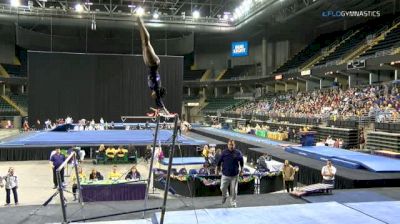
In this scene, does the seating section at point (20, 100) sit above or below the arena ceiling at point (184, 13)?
below

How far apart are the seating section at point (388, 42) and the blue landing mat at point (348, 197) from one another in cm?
1744

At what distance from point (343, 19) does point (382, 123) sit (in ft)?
69.3

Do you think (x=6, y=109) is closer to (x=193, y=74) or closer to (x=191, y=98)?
(x=191, y=98)

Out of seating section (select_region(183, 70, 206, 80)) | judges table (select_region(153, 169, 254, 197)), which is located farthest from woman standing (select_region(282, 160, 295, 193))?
seating section (select_region(183, 70, 206, 80))

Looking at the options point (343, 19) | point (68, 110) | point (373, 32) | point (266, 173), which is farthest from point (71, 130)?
point (343, 19)

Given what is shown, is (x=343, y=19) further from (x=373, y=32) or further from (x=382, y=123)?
(x=382, y=123)

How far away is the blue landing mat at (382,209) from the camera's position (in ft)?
21.9

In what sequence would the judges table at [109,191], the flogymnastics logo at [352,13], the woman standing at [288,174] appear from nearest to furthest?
1. the judges table at [109,191]
2. the woman standing at [288,174]
3. the flogymnastics logo at [352,13]

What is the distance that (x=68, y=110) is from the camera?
32.1 m

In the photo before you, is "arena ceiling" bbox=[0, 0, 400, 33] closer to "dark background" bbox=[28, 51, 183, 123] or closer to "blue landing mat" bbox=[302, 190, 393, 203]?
"dark background" bbox=[28, 51, 183, 123]

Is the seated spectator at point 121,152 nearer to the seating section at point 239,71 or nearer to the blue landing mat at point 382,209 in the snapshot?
the blue landing mat at point 382,209

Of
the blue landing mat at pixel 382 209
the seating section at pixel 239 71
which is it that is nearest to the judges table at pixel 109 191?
the blue landing mat at pixel 382 209

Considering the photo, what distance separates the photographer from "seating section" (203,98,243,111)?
1687 inches

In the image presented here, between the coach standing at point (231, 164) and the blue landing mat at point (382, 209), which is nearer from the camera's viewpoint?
the blue landing mat at point (382, 209)
